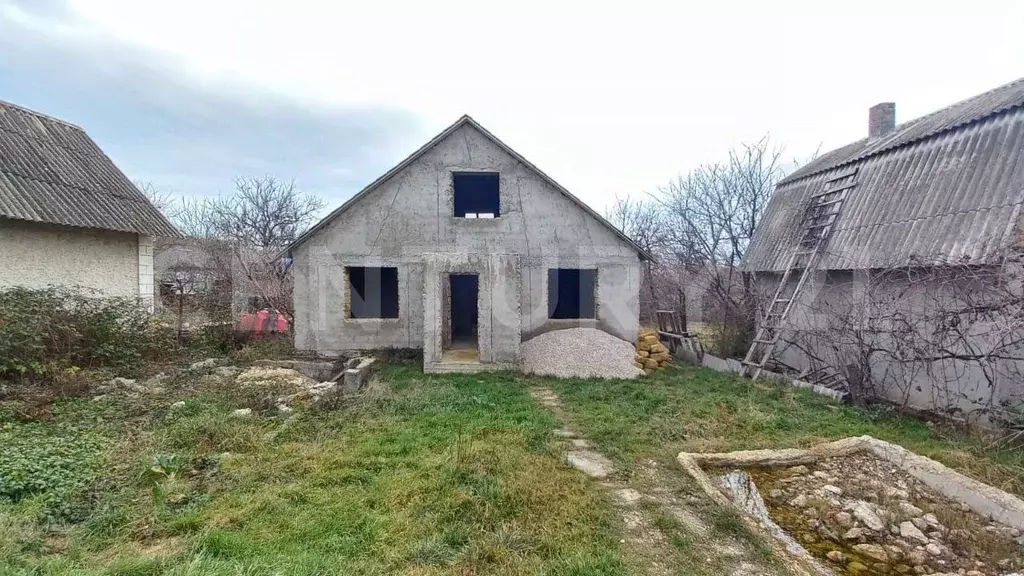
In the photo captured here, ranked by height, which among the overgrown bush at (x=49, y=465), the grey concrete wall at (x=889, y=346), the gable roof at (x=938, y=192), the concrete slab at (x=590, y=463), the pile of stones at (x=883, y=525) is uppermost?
the gable roof at (x=938, y=192)

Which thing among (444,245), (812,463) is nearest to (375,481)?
(812,463)

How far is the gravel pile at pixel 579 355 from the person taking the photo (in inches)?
403

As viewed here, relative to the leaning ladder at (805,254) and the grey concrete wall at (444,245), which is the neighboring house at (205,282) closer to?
the grey concrete wall at (444,245)

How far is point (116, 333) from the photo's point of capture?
9.82m

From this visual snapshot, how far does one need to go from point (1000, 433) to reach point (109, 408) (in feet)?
41.6

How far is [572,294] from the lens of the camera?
1527 centimetres

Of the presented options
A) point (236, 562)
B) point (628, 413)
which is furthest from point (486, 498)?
point (628, 413)

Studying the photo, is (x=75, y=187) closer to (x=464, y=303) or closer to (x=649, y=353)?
(x=464, y=303)

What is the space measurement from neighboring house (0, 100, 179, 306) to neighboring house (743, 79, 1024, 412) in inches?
625

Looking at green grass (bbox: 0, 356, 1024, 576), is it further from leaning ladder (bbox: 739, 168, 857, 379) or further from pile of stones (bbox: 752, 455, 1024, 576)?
leaning ladder (bbox: 739, 168, 857, 379)

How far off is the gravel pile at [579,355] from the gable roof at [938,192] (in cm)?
481

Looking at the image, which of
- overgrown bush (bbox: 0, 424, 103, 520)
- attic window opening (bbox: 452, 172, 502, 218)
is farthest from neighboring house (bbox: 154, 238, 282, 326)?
overgrown bush (bbox: 0, 424, 103, 520)

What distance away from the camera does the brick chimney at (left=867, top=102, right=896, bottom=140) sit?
13.2 meters

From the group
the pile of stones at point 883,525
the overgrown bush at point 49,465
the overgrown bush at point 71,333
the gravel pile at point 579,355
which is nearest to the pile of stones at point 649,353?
the gravel pile at point 579,355
